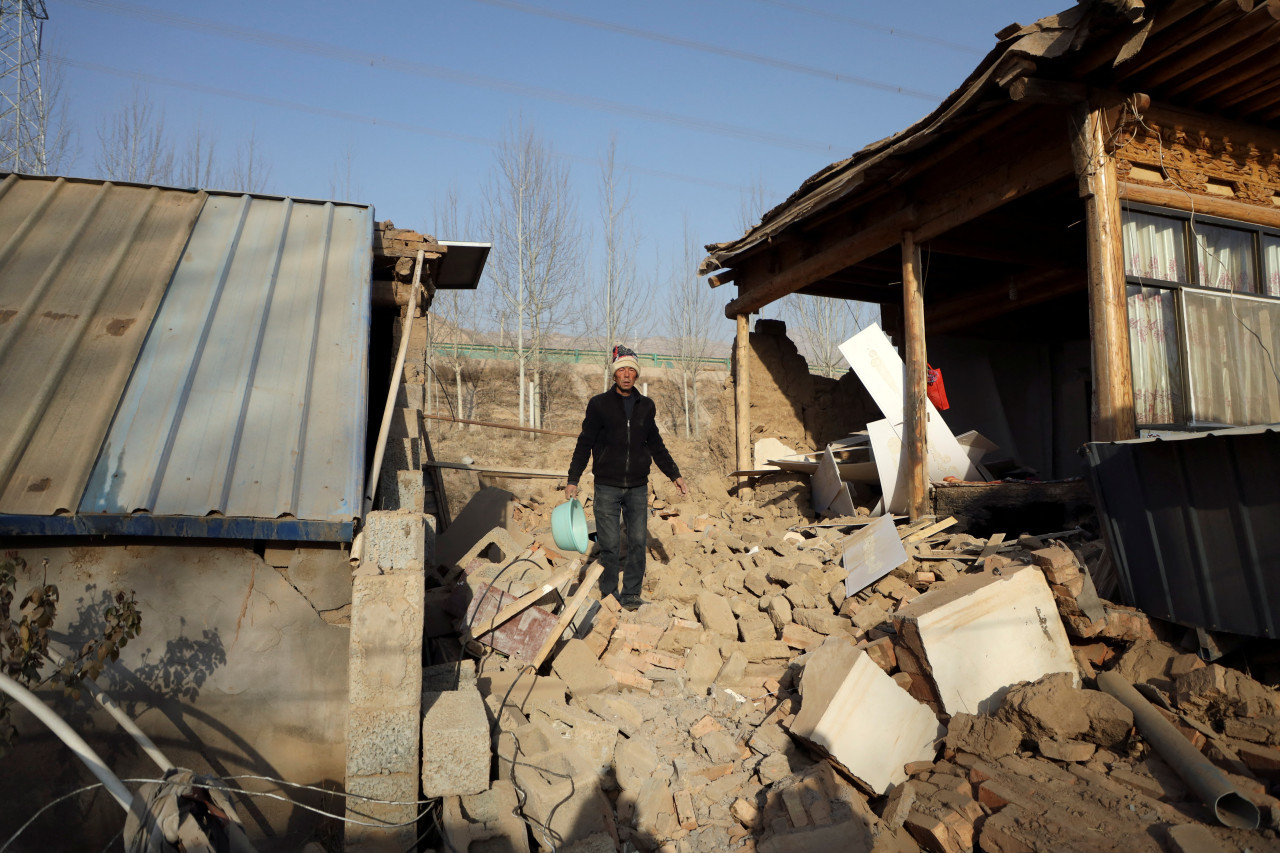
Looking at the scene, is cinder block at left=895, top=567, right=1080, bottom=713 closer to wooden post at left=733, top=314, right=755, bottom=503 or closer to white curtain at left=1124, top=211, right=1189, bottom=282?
white curtain at left=1124, top=211, right=1189, bottom=282

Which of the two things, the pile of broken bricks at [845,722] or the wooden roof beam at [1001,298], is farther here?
the wooden roof beam at [1001,298]

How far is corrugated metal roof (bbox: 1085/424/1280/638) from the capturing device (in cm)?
380

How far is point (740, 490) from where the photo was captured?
10695mm

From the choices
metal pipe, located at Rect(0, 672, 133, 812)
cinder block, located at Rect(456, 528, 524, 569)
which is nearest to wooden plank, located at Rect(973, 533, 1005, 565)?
cinder block, located at Rect(456, 528, 524, 569)

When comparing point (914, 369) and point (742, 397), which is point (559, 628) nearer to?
point (914, 369)

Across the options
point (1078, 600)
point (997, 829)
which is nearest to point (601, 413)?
point (1078, 600)

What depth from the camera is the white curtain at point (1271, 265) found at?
6383 millimetres

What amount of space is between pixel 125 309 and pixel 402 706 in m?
3.01

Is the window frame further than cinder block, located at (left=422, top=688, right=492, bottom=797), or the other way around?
the window frame

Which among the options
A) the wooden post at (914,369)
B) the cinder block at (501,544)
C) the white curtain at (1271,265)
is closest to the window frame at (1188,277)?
the white curtain at (1271,265)

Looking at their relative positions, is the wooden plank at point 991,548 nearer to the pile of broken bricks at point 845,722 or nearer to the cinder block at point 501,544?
the pile of broken bricks at point 845,722

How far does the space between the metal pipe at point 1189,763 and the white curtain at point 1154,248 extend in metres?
3.34

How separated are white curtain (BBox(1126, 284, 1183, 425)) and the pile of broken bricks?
117cm

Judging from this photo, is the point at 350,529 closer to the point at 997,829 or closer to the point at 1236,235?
the point at 997,829
